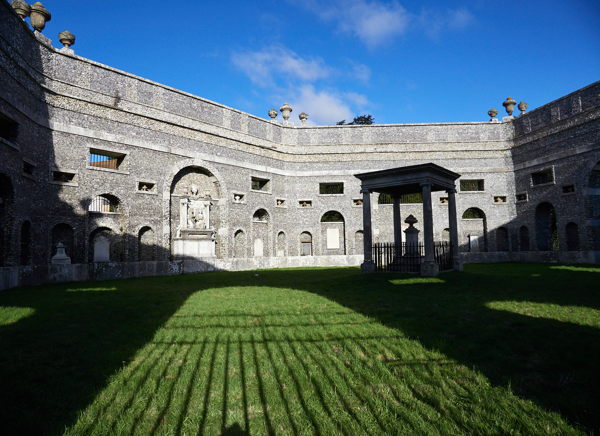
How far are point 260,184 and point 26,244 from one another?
1539cm

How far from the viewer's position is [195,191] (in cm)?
2167

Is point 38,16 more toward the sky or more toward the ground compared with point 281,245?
more toward the sky

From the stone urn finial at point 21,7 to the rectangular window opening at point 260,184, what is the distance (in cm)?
1512

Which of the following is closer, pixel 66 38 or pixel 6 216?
pixel 6 216

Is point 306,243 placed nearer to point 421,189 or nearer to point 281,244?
point 281,244

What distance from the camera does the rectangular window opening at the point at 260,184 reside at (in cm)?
2613

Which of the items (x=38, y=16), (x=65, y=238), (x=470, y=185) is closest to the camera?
(x=38, y=16)

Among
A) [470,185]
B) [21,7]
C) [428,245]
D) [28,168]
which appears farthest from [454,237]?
[21,7]

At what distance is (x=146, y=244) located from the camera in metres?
19.4

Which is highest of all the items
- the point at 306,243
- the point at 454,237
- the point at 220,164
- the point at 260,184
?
the point at 220,164

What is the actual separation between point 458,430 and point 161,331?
4831mm

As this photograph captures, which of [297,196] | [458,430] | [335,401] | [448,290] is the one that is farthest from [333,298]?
[297,196]

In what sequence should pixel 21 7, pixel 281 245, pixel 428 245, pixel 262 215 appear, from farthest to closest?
pixel 281 245
pixel 262 215
pixel 21 7
pixel 428 245

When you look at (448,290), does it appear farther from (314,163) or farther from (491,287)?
(314,163)
